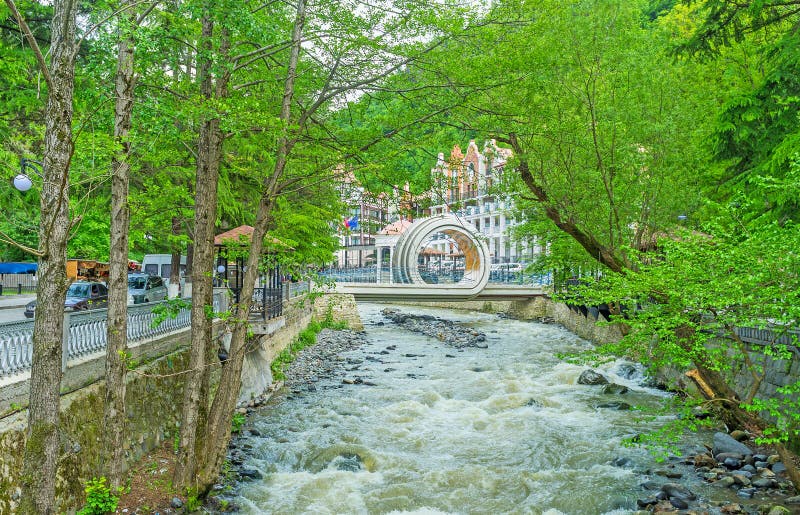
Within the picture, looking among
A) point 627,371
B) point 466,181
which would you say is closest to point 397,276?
point 627,371

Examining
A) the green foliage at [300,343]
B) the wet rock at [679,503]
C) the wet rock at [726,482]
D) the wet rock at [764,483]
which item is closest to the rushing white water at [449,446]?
the wet rock at [679,503]

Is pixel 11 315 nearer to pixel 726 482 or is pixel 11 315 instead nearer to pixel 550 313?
pixel 726 482

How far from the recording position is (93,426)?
28.4ft

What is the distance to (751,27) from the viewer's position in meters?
14.6

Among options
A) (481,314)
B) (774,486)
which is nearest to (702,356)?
(774,486)

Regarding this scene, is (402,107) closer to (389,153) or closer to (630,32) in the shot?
(389,153)

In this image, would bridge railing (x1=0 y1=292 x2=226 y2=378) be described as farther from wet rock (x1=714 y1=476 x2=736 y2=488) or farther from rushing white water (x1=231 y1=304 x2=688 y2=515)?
wet rock (x1=714 y1=476 x2=736 y2=488)

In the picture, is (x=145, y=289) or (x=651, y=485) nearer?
(x=651, y=485)

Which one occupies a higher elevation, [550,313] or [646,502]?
[550,313]

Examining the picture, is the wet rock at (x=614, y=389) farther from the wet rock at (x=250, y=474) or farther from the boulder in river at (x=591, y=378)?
the wet rock at (x=250, y=474)

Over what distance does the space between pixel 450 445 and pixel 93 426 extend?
7320 millimetres

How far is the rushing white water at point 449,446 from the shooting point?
10.2m

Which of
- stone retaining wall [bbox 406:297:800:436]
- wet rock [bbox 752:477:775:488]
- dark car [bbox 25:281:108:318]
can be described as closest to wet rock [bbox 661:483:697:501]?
wet rock [bbox 752:477:775:488]

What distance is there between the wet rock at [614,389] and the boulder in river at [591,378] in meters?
0.77
